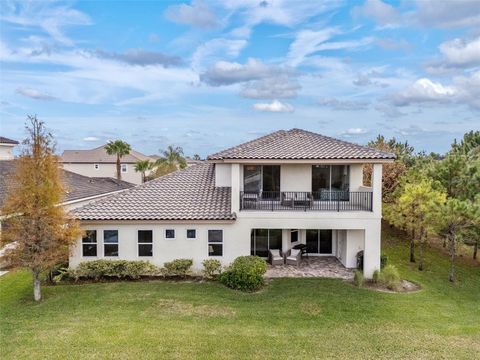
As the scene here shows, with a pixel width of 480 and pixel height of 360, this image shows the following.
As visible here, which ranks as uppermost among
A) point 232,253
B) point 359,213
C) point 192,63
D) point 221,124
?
point 192,63

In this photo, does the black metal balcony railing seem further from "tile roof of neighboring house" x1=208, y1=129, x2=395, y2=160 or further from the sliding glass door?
"tile roof of neighboring house" x1=208, y1=129, x2=395, y2=160

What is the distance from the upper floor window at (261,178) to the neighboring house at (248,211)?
0.08 m

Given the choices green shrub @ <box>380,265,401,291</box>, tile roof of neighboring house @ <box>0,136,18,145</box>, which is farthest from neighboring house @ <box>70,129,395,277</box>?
tile roof of neighboring house @ <box>0,136,18,145</box>

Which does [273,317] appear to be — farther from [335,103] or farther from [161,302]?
[335,103]

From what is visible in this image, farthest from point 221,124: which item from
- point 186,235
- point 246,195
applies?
point 186,235

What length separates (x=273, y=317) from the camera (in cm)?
1256

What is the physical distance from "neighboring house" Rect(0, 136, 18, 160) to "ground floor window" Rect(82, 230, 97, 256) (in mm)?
25376

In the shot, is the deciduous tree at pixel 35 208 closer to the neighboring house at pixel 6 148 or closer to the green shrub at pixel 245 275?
the green shrub at pixel 245 275

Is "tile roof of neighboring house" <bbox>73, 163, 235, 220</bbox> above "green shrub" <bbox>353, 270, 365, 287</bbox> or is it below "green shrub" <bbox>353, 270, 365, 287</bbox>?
above

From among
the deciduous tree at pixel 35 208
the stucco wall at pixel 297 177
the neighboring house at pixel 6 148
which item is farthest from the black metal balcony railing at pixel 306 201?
the neighboring house at pixel 6 148

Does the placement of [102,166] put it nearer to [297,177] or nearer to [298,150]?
Answer: [297,177]

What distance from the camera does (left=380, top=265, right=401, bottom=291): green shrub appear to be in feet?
52.7

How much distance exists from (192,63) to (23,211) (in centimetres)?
1574

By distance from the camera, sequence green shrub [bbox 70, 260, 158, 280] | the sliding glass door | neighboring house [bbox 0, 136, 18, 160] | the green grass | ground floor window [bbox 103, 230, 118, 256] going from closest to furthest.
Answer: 1. the green grass
2. green shrub [bbox 70, 260, 158, 280]
3. ground floor window [bbox 103, 230, 118, 256]
4. the sliding glass door
5. neighboring house [bbox 0, 136, 18, 160]
